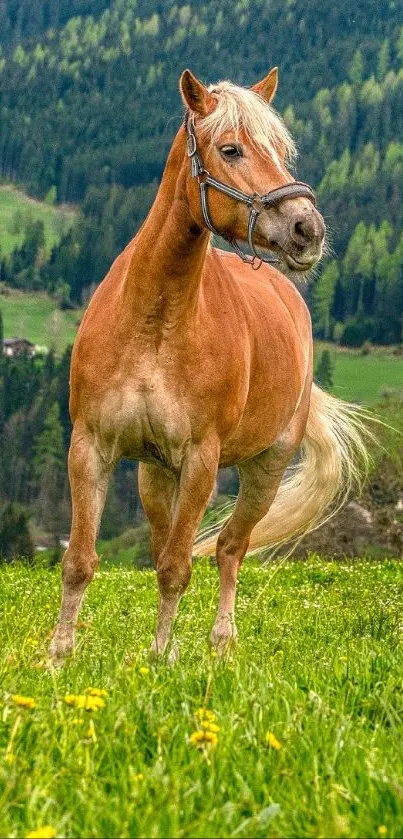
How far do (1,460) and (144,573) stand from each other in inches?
6099

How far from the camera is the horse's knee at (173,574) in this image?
27.7ft

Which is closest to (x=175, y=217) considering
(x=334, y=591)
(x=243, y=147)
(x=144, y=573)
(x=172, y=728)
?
(x=243, y=147)

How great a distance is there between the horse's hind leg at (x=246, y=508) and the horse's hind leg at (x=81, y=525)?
2505 mm

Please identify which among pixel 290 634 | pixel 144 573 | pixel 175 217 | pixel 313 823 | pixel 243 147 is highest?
pixel 243 147

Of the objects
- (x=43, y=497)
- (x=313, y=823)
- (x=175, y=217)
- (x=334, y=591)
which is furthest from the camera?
(x=43, y=497)

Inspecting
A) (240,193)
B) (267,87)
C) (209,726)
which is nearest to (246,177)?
(240,193)

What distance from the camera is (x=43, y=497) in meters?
161

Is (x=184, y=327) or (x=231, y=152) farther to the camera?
(x=184, y=327)

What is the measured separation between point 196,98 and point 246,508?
4451 millimetres

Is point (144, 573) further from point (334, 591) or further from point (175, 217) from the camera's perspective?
point (175, 217)

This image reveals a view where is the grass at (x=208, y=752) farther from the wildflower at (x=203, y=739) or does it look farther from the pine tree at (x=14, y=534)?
the pine tree at (x=14, y=534)

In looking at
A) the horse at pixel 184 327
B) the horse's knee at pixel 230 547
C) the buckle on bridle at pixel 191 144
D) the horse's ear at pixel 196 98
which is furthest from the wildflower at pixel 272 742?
the horse's knee at pixel 230 547

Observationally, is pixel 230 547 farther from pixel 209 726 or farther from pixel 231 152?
pixel 209 726

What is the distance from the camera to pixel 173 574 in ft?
27.8
